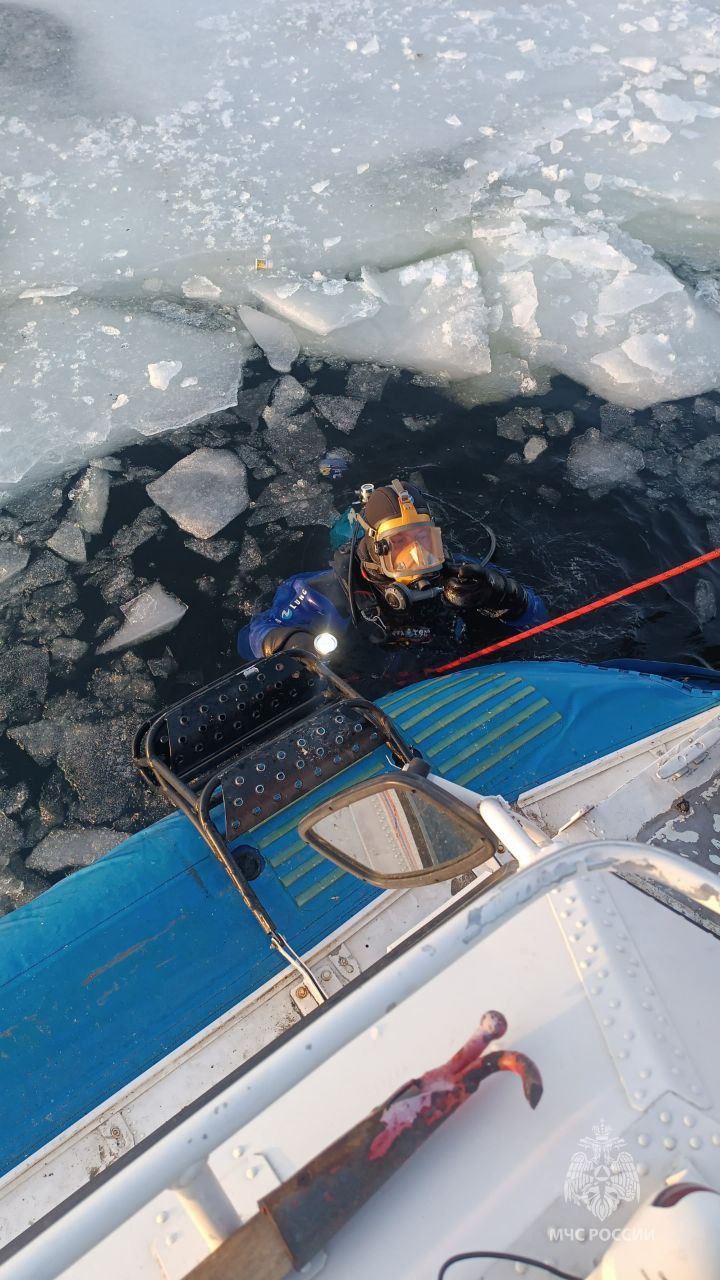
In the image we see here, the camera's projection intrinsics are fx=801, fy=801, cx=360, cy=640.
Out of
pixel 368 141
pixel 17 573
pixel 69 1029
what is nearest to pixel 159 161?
pixel 368 141

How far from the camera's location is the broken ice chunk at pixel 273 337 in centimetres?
591

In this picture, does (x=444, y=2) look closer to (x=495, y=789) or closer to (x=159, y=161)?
(x=159, y=161)

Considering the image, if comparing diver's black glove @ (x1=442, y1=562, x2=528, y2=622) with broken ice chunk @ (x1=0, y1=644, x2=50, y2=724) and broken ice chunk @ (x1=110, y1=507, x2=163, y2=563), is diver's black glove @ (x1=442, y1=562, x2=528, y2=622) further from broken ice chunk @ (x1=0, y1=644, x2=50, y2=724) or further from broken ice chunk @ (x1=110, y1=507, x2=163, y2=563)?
broken ice chunk @ (x1=0, y1=644, x2=50, y2=724)

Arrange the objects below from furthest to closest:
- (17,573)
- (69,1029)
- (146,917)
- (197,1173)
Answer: (17,573) → (146,917) → (69,1029) → (197,1173)

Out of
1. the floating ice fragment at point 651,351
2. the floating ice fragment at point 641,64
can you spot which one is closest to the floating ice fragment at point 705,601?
the floating ice fragment at point 651,351

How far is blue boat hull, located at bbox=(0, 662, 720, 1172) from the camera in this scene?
8.55 ft

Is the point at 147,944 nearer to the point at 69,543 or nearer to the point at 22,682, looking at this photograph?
the point at 22,682

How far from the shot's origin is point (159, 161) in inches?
268

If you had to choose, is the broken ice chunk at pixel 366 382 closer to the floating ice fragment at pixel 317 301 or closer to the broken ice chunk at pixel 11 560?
the floating ice fragment at pixel 317 301

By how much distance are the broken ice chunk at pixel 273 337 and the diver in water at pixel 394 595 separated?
6.34 feet

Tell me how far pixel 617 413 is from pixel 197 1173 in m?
5.51

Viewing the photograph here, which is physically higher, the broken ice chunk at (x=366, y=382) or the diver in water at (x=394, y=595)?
the broken ice chunk at (x=366, y=382)

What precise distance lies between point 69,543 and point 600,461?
3576 millimetres

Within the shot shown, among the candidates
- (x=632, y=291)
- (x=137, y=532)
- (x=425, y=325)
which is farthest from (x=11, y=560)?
(x=632, y=291)
